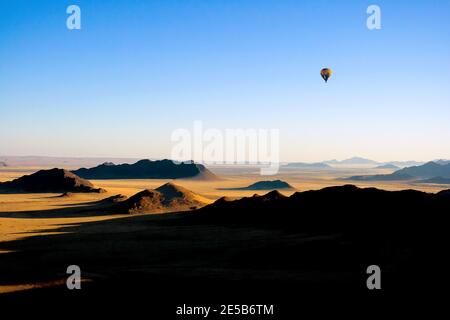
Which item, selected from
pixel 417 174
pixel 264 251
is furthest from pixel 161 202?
pixel 417 174

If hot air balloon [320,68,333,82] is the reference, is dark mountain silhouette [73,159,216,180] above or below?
below

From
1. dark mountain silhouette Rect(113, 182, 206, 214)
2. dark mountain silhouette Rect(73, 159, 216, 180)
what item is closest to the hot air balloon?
dark mountain silhouette Rect(113, 182, 206, 214)

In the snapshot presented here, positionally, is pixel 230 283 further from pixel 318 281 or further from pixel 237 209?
pixel 237 209

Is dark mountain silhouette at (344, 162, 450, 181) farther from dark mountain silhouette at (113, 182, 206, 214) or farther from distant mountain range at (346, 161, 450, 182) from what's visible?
dark mountain silhouette at (113, 182, 206, 214)

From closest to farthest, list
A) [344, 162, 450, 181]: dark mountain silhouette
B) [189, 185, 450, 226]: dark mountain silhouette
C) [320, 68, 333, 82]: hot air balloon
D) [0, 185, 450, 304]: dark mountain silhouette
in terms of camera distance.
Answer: [0, 185, 450, 304]: dark mountain silhouette → [189, 185, 450, 226]: dark mountain silhouette → [320, 68, 333, 82]: hot air balloon → [344, 162, 450, 181]: dark mountain silhouette

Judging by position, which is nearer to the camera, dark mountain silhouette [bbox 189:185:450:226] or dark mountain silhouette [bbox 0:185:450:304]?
dark mountain silhouette [bbox 0:185:450:304]

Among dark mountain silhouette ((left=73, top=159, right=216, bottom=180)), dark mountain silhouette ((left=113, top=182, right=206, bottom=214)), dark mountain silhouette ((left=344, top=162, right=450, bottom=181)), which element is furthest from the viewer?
dark mountain silhouette ((left=344, top=162, right=450, bottom=181))
